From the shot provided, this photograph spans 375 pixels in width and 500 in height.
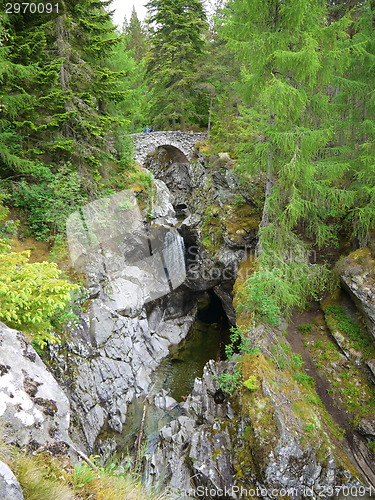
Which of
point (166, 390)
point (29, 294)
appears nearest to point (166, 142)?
Result: point (166, 390)

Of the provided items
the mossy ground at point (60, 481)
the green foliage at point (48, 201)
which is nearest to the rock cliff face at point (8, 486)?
the mossy ground at point (60, 481)

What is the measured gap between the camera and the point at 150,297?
1473 cm

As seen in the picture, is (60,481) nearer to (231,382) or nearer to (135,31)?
(231,382)

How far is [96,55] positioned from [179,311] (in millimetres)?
14571

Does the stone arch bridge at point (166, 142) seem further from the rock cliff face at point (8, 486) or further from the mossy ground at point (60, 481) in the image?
the rock cliff face at point (8, 486)

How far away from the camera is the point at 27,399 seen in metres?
3.71

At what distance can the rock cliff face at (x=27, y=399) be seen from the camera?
3311 mm

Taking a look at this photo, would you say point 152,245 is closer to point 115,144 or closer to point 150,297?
point 150,297

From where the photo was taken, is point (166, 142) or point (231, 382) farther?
point (166, 142)

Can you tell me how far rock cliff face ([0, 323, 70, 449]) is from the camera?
331 centimetres

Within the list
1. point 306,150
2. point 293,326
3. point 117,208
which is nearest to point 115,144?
point 117,208

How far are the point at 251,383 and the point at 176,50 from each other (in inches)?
961

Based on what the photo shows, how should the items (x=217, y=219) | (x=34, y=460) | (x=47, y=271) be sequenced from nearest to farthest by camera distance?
(x=34, y=460) → (x=47, y=271) → (x=217, y=219)

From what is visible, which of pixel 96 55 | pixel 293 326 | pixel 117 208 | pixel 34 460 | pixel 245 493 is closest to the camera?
pixel 34 460
